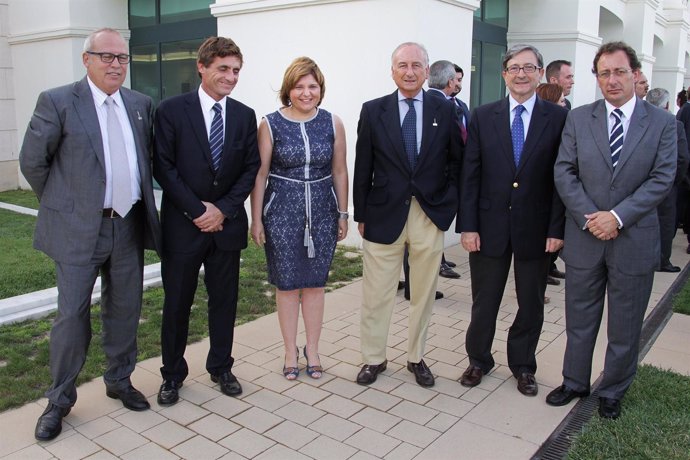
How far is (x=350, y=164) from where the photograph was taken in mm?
7742

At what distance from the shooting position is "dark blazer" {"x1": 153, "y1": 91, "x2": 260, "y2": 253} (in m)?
3.67

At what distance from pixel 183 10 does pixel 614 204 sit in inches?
359

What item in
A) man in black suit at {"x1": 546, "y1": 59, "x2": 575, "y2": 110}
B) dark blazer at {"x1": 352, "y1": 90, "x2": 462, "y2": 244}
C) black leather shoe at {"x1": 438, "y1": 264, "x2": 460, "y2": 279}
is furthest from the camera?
black leather shoe at {"x1": 438, "y1": 264, "x2": 460, "y2": 279}

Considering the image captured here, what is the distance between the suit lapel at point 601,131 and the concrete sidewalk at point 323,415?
1.50 metres

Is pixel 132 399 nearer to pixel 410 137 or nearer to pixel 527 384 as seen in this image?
pixel 410 137

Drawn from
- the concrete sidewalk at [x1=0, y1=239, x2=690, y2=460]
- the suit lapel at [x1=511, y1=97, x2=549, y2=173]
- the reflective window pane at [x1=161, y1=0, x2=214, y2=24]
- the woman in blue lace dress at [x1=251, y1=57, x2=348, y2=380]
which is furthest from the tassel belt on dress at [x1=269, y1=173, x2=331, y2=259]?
the reflective window pane at [x1=161, y1=0, x2=214, y2=24]

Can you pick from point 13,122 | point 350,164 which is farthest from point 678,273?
point 13,122

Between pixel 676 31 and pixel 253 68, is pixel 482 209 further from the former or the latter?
pixel 676 31

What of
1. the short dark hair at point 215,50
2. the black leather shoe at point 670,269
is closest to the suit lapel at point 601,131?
the short dark hair at point 215,50

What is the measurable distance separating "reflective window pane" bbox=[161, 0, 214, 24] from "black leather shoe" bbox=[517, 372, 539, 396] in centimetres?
826

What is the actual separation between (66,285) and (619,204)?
3.01 metres

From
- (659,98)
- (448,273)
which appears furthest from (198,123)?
(659,98)

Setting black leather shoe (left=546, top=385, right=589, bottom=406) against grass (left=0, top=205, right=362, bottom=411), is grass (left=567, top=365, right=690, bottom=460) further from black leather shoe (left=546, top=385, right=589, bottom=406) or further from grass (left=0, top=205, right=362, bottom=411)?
grass (left=0, top=205, right=362, bottom=411)

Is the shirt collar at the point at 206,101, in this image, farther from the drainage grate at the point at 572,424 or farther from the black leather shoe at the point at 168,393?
the drainage grate at the point at 572,424
